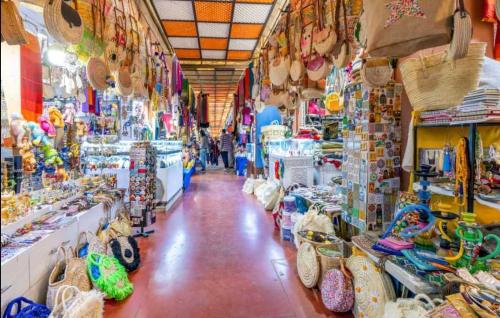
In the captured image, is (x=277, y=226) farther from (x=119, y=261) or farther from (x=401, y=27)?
(x=401, y=27)

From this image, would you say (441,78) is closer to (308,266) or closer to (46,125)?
(308,266)

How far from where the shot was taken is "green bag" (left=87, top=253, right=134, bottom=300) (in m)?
2.73

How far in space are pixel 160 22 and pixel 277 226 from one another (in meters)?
4.77

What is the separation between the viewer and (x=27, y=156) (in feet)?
9.20

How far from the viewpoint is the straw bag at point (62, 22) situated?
218cm

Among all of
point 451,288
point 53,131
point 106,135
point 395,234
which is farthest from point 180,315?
point 106,135

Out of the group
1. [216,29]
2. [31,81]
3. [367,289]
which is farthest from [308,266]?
[216,29]

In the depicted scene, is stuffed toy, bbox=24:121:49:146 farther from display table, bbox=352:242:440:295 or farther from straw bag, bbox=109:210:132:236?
display table, bbox=352:242:440:295

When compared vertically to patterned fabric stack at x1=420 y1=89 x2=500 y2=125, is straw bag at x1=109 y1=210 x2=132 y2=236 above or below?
below

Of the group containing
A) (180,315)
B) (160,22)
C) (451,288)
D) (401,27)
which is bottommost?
(180,315)

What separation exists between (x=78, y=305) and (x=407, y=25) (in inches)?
95.8

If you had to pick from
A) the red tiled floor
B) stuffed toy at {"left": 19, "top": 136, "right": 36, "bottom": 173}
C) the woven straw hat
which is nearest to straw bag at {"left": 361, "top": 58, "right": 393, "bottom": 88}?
the red tiled floor

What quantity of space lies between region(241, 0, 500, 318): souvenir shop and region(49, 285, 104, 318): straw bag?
1750 millimetres

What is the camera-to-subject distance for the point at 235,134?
46.2ft
